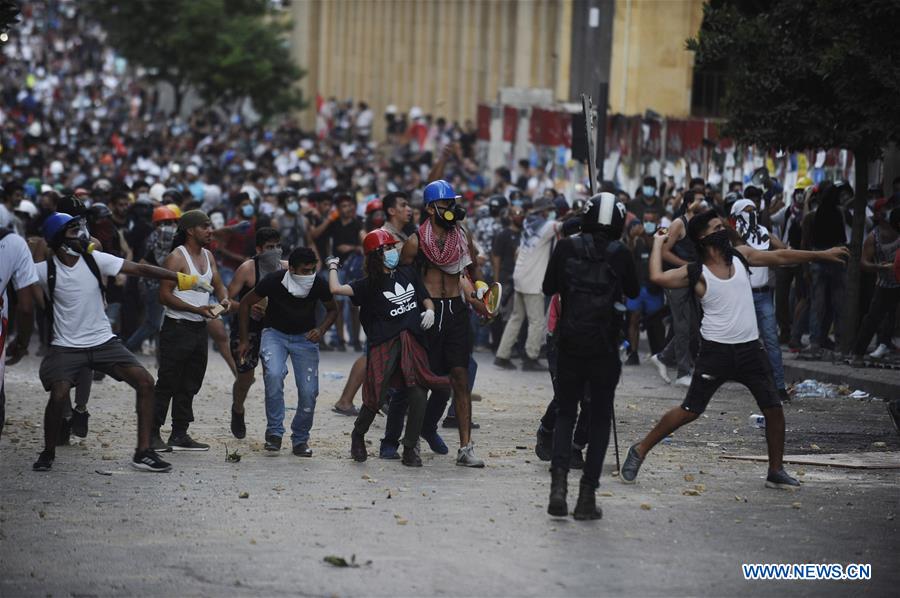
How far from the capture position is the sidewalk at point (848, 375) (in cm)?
1552

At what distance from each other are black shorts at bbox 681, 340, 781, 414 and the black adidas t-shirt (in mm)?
1927

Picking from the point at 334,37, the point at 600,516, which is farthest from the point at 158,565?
the point at 334,37

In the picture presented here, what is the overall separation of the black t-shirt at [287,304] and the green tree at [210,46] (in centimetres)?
4153

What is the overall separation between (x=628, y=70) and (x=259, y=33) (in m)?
22.4

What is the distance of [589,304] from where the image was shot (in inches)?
375

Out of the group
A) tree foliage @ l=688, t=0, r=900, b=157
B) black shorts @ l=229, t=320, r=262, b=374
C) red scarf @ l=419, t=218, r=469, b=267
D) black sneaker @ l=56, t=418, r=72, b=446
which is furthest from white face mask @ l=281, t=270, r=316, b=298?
tree foliage @ l=688, t=0, r=900, b=157

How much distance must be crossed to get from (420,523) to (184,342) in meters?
3.40

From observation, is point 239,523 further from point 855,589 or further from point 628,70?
point 628,70

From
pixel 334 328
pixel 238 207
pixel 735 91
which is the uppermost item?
pixel 735 91

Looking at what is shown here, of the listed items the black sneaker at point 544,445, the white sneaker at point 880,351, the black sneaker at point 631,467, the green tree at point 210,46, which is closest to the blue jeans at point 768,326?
the white sneaker at point 880,351

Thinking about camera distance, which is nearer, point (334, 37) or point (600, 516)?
point (600, 516)

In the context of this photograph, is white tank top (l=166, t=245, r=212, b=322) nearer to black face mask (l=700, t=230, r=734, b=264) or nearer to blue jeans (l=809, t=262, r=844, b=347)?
black face mask (l=700, t=230, r=734, b=264)

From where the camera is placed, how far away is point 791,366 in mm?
17297

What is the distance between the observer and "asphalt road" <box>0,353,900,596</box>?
8031 millimetres
